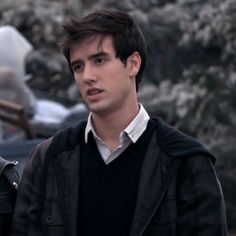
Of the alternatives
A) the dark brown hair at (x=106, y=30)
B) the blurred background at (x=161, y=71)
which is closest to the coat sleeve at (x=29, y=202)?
the dark brown hair at (x=106, y=30)

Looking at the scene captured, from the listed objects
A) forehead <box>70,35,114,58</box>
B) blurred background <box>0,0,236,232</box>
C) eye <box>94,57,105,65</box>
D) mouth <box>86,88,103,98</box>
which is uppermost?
forehead <box>70,35,114,58</box>

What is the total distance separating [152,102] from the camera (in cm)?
998

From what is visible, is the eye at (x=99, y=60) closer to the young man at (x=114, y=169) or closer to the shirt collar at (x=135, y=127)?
the young man at (x=114, y=169)

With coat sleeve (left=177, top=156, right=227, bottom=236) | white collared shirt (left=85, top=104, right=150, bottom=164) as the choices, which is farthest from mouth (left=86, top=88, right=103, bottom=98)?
coat sleeve (left=177, top=156, right=227, bottom=236)

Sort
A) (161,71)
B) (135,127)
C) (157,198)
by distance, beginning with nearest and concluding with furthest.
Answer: (157,198) → (135,127) → (161,71)

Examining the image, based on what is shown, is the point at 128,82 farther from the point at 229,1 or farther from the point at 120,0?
the point at 120,0

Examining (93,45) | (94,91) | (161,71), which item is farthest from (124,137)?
(161,71)

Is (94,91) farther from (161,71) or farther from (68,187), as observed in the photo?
(161,71)

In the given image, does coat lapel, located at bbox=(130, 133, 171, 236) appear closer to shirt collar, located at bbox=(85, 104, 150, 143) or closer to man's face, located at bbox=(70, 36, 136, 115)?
shirt collar, located at bbox=(85, 104, 150, 143)

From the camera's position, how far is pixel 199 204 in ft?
10.3

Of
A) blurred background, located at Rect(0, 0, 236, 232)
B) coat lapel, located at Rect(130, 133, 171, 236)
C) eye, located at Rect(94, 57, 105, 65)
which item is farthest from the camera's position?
blurred background, located at Rect(0, 0, 236, 232)

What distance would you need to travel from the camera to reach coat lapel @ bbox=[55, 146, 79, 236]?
3.14 m

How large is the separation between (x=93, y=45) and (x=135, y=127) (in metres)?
0.30

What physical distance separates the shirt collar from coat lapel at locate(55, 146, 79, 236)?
0.08 meters
